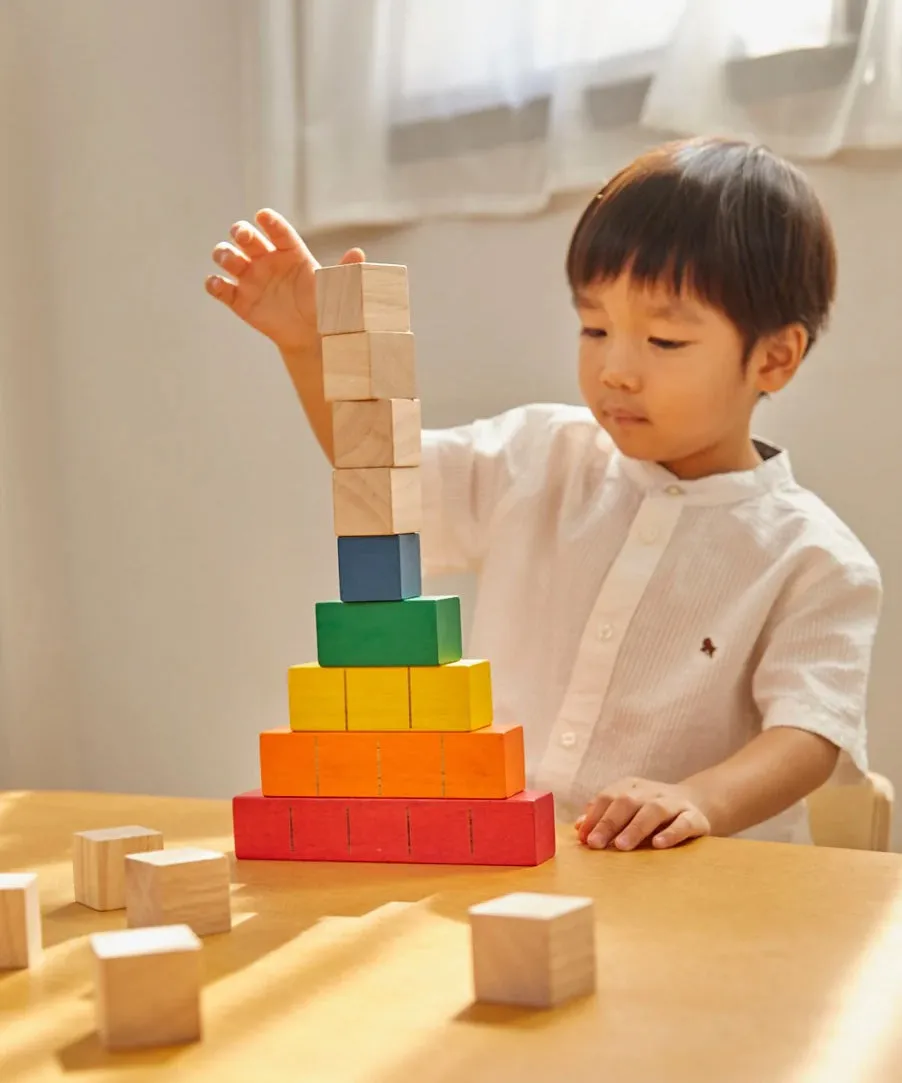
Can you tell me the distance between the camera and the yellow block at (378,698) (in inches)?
31.8

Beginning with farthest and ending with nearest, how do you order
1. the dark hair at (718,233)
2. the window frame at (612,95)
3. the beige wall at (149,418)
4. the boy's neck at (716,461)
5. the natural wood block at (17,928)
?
the beige wall at (149,418) → the window frame at (612,95) → the boy's neck at (716,461) → the dark hair at (718,233) → the natural wood block at (17,928)

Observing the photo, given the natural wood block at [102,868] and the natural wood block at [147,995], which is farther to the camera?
the natural wood block at [102,868]

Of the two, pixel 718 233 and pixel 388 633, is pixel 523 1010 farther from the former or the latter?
pixel 718 233

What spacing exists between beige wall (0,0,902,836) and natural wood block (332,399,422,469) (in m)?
0.82

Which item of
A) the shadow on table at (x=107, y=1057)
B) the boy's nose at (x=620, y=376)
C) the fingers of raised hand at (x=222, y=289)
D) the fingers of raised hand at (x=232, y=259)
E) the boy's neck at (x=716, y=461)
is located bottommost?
the shadow on table at (x=107, y=1057)

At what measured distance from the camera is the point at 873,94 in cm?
134

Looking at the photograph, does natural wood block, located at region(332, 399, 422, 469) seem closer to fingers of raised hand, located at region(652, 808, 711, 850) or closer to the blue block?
the blue block

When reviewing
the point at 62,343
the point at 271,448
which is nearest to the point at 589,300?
the point at 271,448

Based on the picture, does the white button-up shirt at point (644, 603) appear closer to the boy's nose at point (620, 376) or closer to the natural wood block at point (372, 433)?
the boy's nose at point (620, 376)

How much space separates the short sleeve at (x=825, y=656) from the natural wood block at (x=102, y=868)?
20.7 inches

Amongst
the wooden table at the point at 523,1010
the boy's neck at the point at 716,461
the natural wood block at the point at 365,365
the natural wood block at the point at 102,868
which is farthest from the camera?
the boy's neck at the point at 716,461

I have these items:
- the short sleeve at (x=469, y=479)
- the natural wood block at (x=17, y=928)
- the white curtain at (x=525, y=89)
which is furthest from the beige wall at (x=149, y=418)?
the natural wood block at (x=17, y=928)

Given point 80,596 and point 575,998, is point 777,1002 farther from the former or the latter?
point 80,596

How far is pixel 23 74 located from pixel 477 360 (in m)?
0.81
